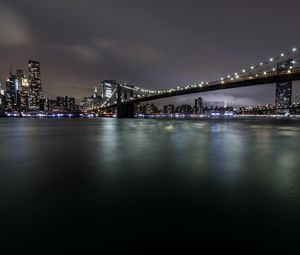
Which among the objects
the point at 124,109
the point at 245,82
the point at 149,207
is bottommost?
the point at 149,207

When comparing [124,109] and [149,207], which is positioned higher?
[124,109]

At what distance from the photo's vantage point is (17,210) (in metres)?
5.68

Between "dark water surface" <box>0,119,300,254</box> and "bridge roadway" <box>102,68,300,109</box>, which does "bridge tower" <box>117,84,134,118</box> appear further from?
"dark water surface" <box>0,119,300,254</box>

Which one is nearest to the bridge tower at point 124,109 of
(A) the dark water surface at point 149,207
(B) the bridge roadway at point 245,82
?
(B) the bridge roadway at point 245,82

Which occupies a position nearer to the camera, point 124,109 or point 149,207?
point 149,207

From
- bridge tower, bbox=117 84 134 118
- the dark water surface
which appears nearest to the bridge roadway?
bridge tower, bbox=117 84 134 118

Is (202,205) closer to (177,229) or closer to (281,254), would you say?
(177,229)

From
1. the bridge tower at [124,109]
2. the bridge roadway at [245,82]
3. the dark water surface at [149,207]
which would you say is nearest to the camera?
Answer: the dark water surface at [149,207]

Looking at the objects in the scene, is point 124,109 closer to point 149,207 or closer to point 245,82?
point 245,82

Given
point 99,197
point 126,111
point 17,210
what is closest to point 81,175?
point 99,197

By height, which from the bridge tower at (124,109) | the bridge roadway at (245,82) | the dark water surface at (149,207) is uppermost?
the bridge roadway at (245,82)

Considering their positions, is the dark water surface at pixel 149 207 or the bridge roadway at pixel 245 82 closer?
the dark water surface at pixel 149 207

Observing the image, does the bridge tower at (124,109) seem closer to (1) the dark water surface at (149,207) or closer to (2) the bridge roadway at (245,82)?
(2) the bridge roadway at (245,82)

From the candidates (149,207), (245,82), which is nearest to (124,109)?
(245,82)
